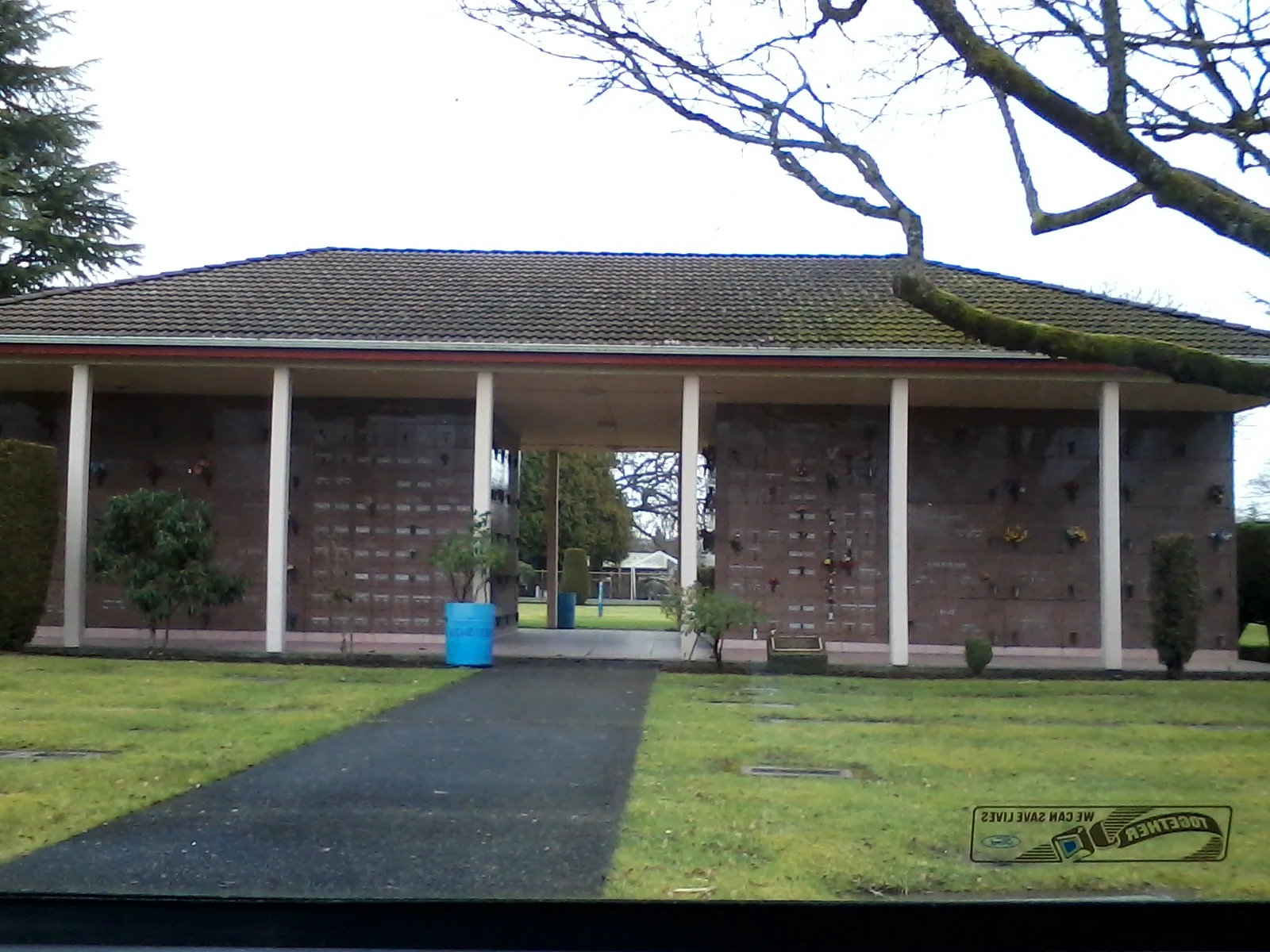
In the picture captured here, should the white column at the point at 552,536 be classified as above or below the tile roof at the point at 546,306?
below

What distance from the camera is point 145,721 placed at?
25.4 feet

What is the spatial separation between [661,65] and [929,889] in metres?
5.33

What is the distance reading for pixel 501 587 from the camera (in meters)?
16.5

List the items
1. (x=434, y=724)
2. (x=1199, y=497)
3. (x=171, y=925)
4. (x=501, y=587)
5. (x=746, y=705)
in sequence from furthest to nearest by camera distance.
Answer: (x=501, y=587)
(x=1199, y=497)
(x=746, y=705)
(x=434, y=724)
(x=171, y=925)

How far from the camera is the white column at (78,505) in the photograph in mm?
13625

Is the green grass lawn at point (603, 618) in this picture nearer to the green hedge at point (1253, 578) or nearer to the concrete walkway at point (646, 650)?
the concrete walkway at point (646, 650)

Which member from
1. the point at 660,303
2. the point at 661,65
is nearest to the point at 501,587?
the point at 660,303

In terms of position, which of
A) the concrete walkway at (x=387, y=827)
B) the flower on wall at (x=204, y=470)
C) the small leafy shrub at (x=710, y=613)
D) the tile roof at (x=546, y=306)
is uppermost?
the tile roof at (x=546, y=306)

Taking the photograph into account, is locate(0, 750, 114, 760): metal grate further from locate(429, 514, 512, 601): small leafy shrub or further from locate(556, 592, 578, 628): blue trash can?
locate(556, 592, 578, 628): blue trash can

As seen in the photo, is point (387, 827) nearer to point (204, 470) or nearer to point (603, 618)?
point (204, 470)

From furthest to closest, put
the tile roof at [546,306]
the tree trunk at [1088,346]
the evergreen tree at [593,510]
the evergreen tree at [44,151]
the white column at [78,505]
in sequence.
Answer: the evergreen tree at [593,510] < the white column at [78,505] < the tile roof at [546,306] < the tree trunk at [1088,346] < the evergreen tree at [44,151]

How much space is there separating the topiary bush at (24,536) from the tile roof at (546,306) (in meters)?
1.39

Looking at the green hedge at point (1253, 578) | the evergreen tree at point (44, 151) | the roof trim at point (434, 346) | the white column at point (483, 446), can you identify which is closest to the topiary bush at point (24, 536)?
the roof trim at point (434, 346)

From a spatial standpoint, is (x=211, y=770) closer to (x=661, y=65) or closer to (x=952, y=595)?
(x=661, y=65)
